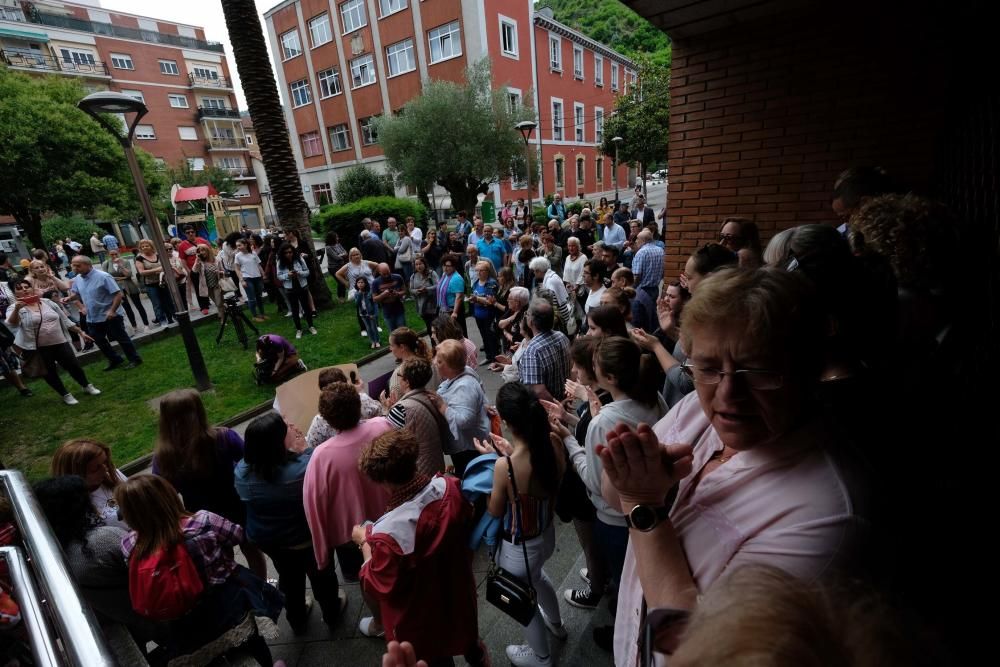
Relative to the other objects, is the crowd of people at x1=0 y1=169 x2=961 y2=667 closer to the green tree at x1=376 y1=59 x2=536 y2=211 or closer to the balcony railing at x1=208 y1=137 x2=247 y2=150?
the green tree at x1=376 y1=59 x2=536 y2=211

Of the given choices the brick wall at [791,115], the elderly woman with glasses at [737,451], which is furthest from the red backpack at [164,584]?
the brick wall at [791,115]

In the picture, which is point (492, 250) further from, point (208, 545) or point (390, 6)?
point (390, 6)

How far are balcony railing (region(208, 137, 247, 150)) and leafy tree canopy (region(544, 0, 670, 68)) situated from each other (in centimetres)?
3457

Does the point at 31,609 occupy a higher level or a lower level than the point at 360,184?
lower

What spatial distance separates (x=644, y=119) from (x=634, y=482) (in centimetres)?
2948

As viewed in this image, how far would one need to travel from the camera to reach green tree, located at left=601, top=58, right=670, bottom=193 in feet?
85.5

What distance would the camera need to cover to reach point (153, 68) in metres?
41.8

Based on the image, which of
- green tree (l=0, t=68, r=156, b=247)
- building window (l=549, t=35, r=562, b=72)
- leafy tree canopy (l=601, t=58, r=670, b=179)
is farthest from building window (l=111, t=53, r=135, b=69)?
leafy tree canopy (l=601, t=58, r=670, b=179)

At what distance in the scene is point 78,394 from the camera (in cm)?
714

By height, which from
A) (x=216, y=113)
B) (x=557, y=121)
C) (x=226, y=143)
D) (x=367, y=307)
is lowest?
(x=367, y=307)

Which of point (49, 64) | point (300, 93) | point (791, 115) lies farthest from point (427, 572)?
point (49, 64)

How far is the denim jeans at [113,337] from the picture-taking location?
7633 millimetres

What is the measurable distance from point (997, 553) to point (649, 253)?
499 cm

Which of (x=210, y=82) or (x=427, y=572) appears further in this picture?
(x=210, y=82)
